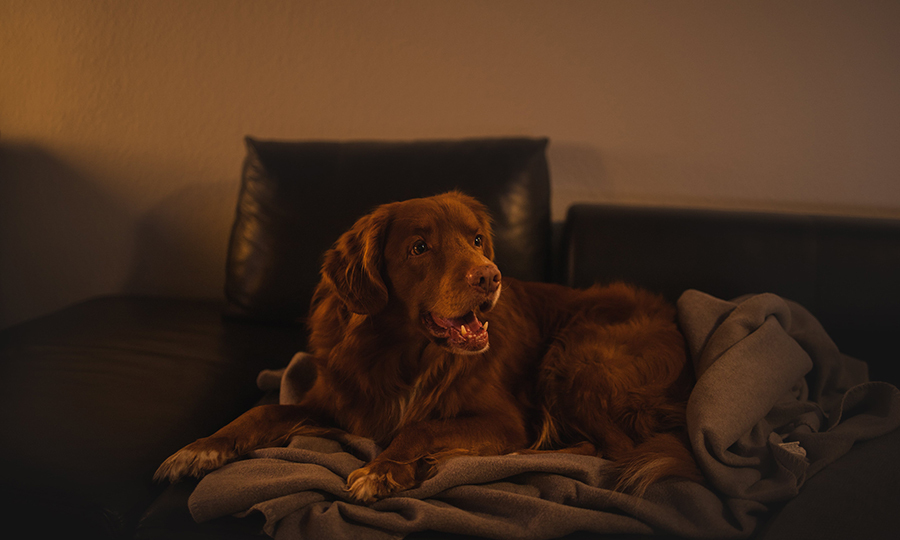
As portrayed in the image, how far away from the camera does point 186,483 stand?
1.20 m

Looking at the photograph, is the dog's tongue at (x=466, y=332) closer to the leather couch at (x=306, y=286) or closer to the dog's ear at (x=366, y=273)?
the dog's ear at (x=366, y=273)

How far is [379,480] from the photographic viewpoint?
1151 mm

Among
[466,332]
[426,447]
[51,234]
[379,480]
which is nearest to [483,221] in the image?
[466,332]

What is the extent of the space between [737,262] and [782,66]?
2.82ft

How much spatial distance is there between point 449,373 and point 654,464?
0.51 meters

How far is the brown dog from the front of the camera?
1251mm

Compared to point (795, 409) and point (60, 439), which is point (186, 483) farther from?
point (795, 409)

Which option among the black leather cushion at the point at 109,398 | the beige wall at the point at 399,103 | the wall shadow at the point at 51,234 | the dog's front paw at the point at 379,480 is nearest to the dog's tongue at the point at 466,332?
the dog's front paw at the point at 379,480

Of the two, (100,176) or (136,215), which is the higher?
(100,176)

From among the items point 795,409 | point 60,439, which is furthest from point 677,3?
point 60,439

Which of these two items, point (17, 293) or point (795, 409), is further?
point (17, 293)

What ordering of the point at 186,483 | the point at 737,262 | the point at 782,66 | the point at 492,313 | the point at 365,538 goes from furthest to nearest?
the point at 782,66
the point at 737,262
the point at 492,313
the point at 186,483
the point at 365,538

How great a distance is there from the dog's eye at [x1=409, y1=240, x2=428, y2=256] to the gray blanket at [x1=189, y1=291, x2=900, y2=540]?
0.47 meters

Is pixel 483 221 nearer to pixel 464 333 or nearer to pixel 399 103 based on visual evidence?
pixel 464 333
